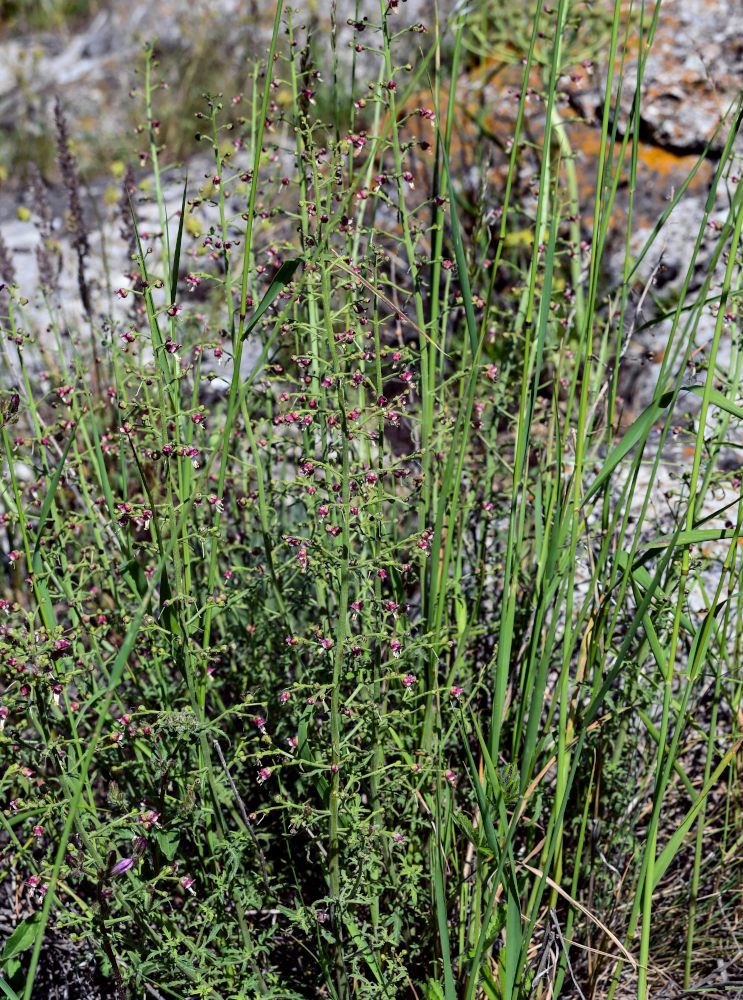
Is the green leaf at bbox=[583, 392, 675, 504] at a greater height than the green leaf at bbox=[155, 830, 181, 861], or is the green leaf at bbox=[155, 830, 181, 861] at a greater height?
the green leaf at bbox=[583, 392, 675, 504]

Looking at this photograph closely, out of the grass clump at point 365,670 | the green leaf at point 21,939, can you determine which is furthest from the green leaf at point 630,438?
the green leaf at point 21,939

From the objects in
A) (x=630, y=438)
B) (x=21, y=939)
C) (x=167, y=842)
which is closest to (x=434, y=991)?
(x=167, y=842)

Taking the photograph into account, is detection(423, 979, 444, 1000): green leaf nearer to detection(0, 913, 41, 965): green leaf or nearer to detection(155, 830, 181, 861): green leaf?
detection(155, 830, 181, 861): green leaf

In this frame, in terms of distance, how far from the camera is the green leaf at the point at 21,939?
121cm

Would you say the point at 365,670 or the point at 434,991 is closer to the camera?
the point at 434,991

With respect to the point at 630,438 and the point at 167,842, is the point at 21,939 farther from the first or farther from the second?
the point at 630,438

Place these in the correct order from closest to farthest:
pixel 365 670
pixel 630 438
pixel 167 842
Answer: pixel 630 438 → pixel 167 842 → pixel 365 670

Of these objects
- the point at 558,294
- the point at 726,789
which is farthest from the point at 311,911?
the point at 558,294

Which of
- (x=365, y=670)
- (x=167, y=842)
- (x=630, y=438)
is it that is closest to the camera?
(x=630, y=438)

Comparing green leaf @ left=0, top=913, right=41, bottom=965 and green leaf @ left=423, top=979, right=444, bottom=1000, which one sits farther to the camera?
green leaf @ left=423, top=979, right=444, bottom=1000

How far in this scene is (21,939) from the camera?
125 cm

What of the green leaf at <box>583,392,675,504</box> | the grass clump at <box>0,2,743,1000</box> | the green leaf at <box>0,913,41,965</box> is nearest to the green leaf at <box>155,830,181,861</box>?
the grass clump at <box>0,2,743,1000</box>

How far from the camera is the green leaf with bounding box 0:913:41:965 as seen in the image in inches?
47.5

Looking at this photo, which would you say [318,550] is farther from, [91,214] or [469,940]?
[91,214]
